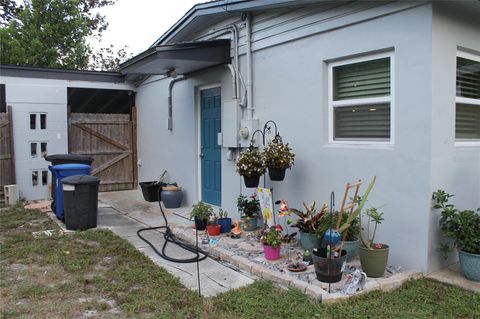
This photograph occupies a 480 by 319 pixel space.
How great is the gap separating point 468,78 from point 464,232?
190cm

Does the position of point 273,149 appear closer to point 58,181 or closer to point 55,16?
point 58,181

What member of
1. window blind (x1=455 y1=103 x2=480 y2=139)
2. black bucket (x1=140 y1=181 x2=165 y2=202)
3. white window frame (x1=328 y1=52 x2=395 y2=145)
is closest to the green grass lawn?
white window frame (x1=328 y1=52 x2=395 y2=145)

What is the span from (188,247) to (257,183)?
1.30 m

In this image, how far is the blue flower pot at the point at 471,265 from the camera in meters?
3.83

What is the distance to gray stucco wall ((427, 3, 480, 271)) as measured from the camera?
405 cm

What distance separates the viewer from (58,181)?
6.95 m

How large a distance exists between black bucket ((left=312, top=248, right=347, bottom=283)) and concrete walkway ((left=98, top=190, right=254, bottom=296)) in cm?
74

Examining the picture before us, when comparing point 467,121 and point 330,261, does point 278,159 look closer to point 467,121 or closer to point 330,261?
point 330,261

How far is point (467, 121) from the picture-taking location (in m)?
4.73

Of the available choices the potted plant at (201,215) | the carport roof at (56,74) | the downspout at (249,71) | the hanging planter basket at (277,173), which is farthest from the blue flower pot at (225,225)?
the carport roof at (56,74)

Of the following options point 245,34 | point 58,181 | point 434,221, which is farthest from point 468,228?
point 58,181

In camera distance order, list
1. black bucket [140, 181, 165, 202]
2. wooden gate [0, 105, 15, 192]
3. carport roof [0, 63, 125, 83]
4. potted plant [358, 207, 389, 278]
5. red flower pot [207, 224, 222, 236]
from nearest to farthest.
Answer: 1. potted plant [358, 207, 389, 278]
2. red flower pot [207, 224, 222, 236]
3. black bucket [140, 181, 165, 202]
4. wooden gate [0, 105, 15, 192]
5. carport roof [0, 63, 125, 83]

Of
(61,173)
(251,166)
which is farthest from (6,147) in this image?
(251,166)

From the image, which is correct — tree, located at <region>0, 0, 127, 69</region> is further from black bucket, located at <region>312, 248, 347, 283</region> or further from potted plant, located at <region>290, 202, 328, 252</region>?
black bucket, located at <region>312, 248, 347, 283</region>
